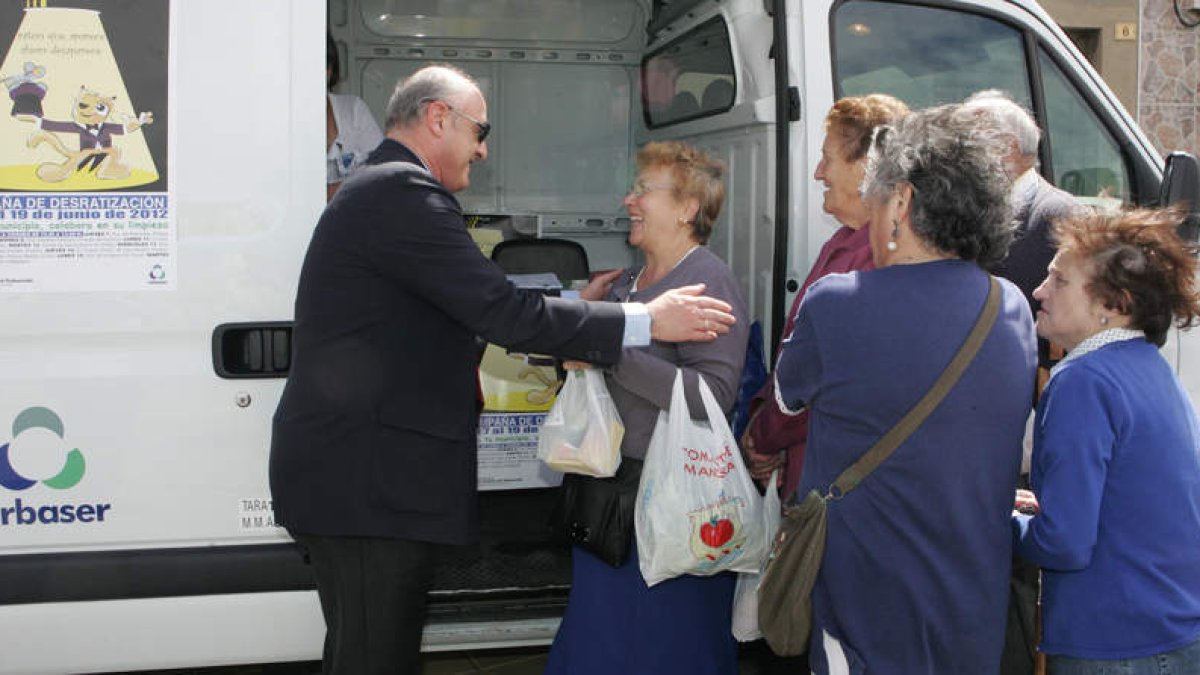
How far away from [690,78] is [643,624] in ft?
7.13

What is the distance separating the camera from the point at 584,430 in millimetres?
2561

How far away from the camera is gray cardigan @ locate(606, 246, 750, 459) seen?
8.12 feet

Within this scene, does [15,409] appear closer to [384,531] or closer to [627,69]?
[384,531]

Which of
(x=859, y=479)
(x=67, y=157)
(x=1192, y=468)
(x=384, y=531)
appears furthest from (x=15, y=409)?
(x=1192, y=468)

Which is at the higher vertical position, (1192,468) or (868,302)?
(868,302)

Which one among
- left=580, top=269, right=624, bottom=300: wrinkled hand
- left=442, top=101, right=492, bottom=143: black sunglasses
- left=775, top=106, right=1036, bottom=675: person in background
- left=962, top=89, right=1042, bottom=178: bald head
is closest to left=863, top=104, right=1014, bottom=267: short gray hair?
left=775, top=106, right=1036, bottom=675: person in background

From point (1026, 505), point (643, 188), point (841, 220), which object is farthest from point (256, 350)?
point (1026, 505)

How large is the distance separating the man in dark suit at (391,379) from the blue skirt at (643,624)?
538mm

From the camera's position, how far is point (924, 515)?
→ 1838 mm

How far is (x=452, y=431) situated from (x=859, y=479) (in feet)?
2.80

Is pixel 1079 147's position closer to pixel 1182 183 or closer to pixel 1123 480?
pixel 1182 183

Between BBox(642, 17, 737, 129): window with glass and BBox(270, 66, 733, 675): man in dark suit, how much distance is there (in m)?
1.43

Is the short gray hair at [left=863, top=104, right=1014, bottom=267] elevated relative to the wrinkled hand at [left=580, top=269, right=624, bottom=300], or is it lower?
elevated

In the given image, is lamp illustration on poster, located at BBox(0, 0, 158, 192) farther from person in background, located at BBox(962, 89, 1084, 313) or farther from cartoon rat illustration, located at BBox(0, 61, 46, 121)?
person in background, located at BBox(962, 89, 1084, 313)
